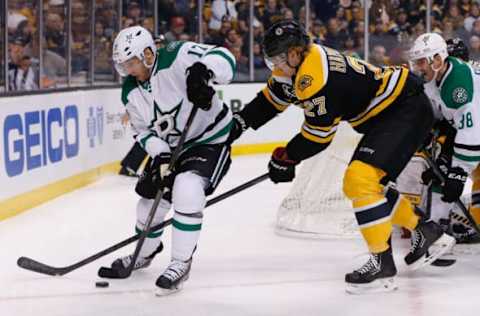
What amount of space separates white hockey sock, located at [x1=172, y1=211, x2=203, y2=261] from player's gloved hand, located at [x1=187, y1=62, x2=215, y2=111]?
42cm

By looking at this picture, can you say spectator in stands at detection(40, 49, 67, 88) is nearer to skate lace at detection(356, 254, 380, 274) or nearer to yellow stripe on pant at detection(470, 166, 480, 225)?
yellow stripe on pant at detection(470, 166, 480, 225)

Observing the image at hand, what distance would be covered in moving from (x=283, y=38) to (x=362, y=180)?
1.98 feet

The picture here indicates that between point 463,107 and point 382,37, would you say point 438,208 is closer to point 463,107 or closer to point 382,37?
point 463,107

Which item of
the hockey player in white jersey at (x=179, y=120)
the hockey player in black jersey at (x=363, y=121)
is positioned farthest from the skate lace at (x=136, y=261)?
the hockey player in black jersey at (x=363, y=121)

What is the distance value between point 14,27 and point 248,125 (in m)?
2.74

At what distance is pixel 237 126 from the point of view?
4453mm

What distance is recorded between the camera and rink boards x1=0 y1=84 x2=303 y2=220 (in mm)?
6055

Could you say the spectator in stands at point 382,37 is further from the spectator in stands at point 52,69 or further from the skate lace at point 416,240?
the skate lace at point 416,240

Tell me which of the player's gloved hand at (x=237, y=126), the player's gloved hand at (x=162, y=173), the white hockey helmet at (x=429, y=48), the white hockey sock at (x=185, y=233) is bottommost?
the white hockey sock at (x=185, y=233)

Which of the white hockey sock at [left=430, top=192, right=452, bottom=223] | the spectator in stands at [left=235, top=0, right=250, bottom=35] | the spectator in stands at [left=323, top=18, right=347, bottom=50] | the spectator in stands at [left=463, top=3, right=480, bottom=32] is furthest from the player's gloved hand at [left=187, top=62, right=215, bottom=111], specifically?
the spectator in stands at [left=463, top=3, right=480, bottom=32]

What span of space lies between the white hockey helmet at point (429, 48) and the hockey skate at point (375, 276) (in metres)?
0.88

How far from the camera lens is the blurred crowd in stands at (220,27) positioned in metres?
7.50

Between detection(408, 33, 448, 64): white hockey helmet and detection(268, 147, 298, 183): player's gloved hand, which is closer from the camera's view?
detection(268, 147, 298, 183): player's gloved hand

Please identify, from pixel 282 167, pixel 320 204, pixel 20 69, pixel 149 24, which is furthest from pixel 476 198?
pixel 149 24
